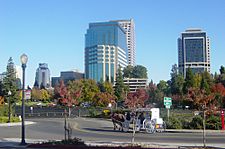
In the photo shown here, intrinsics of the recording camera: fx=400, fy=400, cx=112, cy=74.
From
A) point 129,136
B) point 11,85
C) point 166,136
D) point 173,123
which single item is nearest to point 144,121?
point 173,123

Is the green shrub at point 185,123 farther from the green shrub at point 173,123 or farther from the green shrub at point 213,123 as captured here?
the green shrub at point 213,123

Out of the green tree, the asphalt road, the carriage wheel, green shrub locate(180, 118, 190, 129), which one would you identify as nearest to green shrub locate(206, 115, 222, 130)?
green shrub locate(180, 118, 190, 129)

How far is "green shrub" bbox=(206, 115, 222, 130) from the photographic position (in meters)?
32.9

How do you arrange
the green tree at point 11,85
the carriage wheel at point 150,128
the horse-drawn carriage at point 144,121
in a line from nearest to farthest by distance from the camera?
the carriage wheel at point 150,128 < the horse-drawn carriage at point 144,121 < the green tree at point 11,85

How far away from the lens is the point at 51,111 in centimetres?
7844

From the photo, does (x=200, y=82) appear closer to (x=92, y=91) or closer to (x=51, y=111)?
(x=92, y=91)

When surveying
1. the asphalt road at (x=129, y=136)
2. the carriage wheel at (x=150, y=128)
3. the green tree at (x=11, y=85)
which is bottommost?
the asphalt road at (x=129, y=136)

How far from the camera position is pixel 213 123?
33156 millimetres

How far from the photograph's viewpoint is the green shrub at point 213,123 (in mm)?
32947

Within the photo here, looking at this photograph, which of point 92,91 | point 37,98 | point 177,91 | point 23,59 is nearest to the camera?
point 23,59

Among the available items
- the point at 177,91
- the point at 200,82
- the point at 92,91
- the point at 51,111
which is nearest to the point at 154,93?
the point at 177,91

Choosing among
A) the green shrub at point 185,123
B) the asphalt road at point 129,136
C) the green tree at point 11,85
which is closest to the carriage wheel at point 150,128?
the asphalt road at point 129,136

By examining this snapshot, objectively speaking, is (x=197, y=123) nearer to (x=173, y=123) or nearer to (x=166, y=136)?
(x=173, y=123)

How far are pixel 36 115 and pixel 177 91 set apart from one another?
50.9 metres
